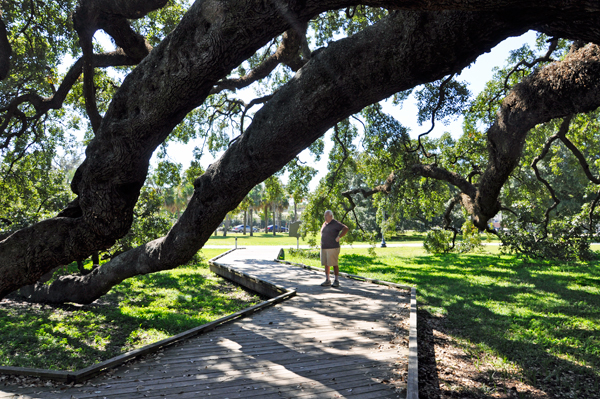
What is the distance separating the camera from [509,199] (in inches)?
663

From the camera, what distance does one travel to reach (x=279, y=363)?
426cm

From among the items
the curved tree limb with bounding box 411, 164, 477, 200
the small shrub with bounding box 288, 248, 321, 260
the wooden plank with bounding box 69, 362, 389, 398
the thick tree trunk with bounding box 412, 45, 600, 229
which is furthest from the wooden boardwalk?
the small shrub with bounding box 288, 248, 321, 260

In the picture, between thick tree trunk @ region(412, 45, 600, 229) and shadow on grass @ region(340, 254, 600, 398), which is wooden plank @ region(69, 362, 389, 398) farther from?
thick tree trunk @ region(412, 45, 600, 229)

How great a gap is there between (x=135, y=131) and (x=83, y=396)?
2631 mm

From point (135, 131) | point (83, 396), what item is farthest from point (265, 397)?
point (135, 131)

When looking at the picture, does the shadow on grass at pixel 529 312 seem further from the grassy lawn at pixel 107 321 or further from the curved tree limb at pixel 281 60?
the curved tree limb at pixel 281 60

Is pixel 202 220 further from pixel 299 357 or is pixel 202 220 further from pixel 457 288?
pixel 457 288

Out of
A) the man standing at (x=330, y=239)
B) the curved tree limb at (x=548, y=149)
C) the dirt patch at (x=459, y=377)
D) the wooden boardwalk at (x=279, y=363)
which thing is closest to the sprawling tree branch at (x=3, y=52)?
the wooden boardwalk at (x=279, y=363)

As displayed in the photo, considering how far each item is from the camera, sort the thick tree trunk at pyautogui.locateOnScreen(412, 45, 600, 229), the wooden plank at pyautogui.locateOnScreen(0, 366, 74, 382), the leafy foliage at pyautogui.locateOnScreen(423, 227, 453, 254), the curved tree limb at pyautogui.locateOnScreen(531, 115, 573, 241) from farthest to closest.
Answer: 1. the leafy foliage at pyautogui.locateOnScreen(423, 227, 453, 254)
2. the curved tree limb at pyautogui.locateOnScreen(531, 115, 573, 241)
3. the thick tree trunk at pyautogui.locateOnScreen(412, 45, 600, 229)
4. the wooden plank at pyautogui.locateOnScreen(0, 366, 74, 382)

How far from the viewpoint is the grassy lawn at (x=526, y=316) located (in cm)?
446

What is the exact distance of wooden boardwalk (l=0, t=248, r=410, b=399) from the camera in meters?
3.50

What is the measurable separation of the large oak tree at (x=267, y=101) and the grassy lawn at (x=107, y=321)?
5.60 feet

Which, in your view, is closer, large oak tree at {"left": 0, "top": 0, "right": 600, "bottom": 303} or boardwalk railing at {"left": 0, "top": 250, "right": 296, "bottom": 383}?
large oak tree at {"left": 0, "top": 0, "right": 600, "bottom": 303}

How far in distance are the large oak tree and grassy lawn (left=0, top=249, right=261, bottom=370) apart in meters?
1.71
